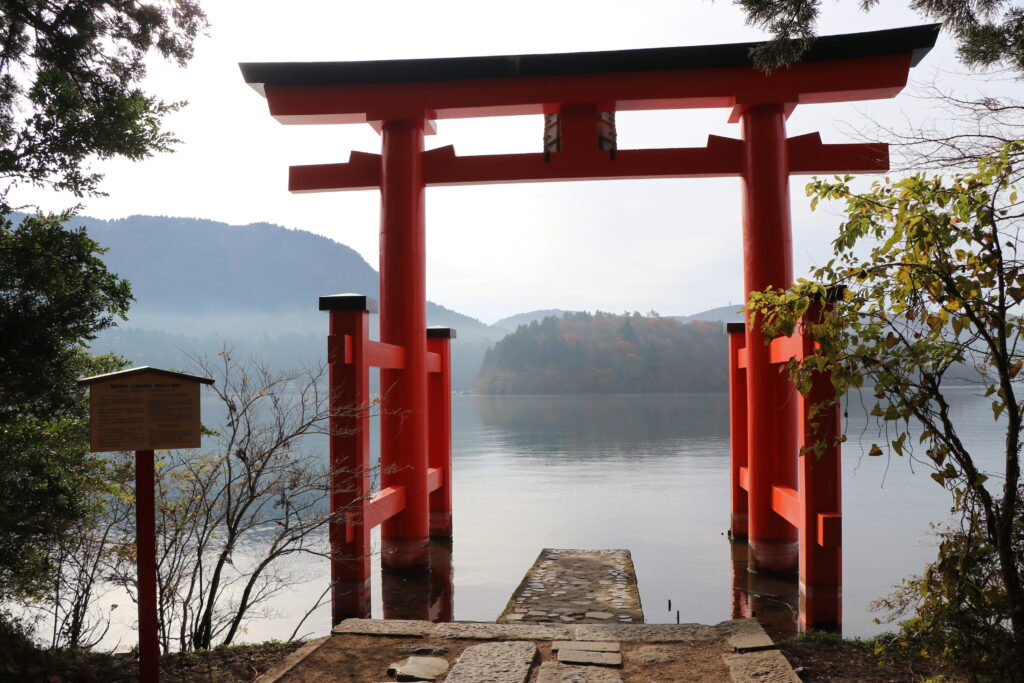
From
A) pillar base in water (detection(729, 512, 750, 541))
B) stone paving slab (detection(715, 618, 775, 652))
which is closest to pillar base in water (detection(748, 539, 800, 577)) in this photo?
pillar base in water (detection(729, 512, 750, 541))

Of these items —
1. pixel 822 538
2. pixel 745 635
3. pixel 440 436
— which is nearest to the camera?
pixel 745 635

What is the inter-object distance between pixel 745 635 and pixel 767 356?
326 cm

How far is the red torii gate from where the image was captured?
23.5ft

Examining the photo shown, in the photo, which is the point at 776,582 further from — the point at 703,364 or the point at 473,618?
the point at 703,364

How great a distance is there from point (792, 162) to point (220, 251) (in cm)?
16013

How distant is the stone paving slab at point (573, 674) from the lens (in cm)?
382

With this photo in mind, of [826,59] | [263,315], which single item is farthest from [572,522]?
[263,315]

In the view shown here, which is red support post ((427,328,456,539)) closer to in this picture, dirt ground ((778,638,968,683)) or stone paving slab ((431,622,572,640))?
stone paving slab ((431,622,572,640))

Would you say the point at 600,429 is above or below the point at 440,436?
below

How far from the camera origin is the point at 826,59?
7309 millimetres

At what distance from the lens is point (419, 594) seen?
7.05 meters

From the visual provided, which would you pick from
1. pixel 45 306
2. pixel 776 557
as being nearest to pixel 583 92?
pixel 776 557

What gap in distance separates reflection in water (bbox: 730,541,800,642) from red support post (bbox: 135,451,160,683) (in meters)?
4.37

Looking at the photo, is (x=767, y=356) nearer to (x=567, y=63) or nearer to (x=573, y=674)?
(x=567, y=63)
